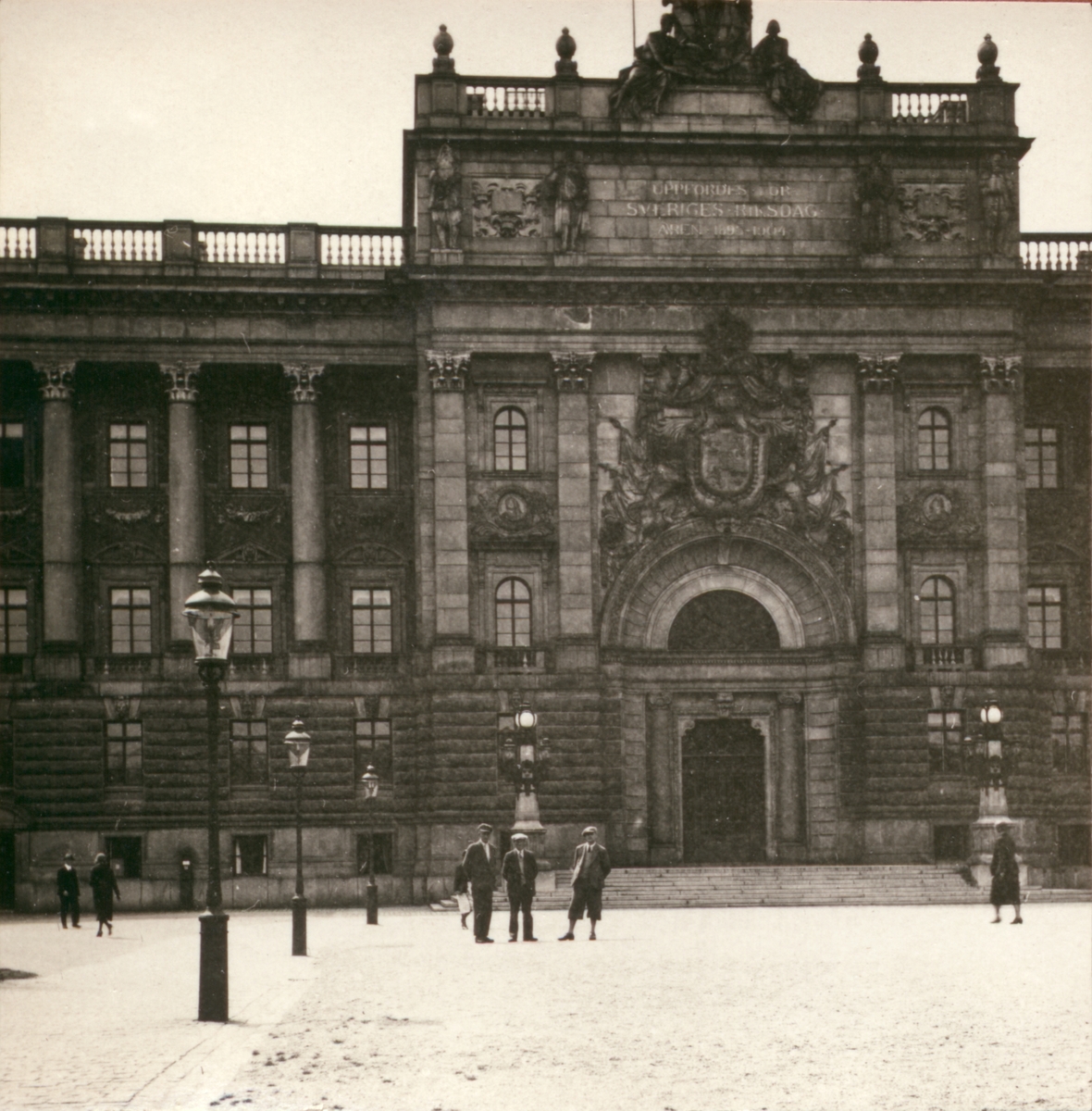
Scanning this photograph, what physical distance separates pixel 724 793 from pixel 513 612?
7.24 meters

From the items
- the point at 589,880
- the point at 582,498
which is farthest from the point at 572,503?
the point at 589,880

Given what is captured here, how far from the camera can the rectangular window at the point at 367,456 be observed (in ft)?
162

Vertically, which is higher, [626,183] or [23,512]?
[626,183]

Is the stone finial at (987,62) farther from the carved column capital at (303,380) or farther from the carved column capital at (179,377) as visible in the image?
the carved column capital at (179,377)

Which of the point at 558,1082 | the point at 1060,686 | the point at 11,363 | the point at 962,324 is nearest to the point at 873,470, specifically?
the point at 962,324

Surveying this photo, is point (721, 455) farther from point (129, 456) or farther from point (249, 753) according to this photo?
point (129, 456)

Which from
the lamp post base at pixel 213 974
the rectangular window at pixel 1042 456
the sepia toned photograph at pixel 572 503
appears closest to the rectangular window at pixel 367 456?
the sepia toned photograph at pixel 572 503

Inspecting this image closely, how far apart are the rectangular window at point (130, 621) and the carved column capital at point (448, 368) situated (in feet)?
31.0

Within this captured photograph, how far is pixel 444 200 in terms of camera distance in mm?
47062

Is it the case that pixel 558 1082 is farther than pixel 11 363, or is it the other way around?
pixel 11 363

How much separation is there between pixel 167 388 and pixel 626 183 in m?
13.0

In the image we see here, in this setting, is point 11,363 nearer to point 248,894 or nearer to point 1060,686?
point 248,894

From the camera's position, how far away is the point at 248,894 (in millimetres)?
46812

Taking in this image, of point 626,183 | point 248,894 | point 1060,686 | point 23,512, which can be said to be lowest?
point 248,894
